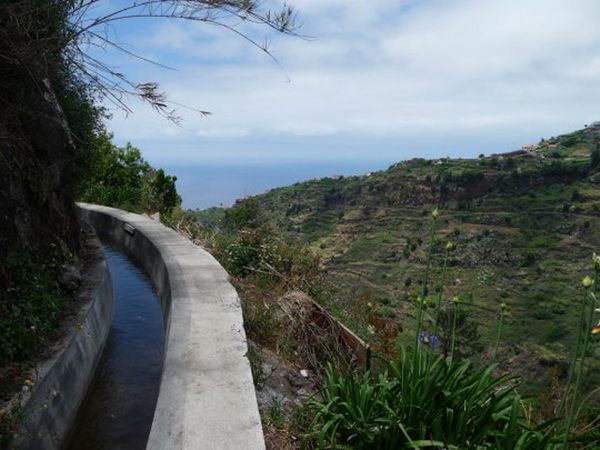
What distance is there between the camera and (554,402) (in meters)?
4.51

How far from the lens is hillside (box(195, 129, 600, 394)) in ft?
228

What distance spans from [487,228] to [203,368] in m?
106

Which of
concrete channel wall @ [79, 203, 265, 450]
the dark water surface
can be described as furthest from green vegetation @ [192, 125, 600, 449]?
the dark water surface

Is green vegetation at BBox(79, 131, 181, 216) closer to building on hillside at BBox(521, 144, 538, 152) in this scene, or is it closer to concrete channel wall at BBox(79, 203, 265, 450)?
concrete channel wall at BBox(79, 203, 265, 450)

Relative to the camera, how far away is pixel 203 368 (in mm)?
4914

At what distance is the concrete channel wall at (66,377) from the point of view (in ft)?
13.4

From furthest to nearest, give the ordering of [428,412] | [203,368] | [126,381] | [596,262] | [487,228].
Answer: [487,228] < [126,381] < [203,368] < [428,412] < [596,262]

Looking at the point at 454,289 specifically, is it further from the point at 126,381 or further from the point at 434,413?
the point at 434,413

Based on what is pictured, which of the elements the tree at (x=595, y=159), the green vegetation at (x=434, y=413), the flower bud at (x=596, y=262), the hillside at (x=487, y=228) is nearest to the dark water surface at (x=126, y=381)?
the green vegetation at (x=434, y=413)

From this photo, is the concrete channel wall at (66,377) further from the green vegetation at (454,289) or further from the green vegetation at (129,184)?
the green vegetation at (129,184)

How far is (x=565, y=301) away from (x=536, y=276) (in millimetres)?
12287

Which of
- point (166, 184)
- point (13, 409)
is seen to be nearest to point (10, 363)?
point (13, 409)

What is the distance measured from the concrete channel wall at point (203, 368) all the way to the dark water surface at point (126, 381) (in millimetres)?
450

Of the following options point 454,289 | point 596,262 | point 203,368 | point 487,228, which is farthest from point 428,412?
point 487,228
